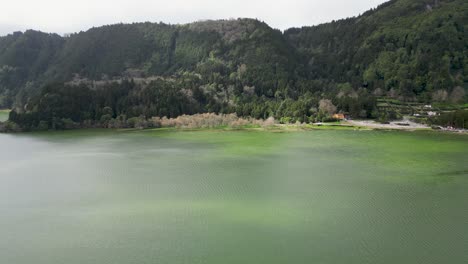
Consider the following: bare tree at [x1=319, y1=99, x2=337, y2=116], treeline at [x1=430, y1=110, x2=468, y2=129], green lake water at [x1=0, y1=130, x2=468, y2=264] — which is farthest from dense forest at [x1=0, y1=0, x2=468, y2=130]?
green lake water at [x1=0, y1=130, x2=468, y2=264]

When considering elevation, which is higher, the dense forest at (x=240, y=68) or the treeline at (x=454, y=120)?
the dense forest at (x=240, y=68)

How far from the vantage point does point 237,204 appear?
1197 inches

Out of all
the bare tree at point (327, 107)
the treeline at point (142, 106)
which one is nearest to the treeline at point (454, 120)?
the treeline at point (142, 106)

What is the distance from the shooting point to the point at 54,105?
87.4 m

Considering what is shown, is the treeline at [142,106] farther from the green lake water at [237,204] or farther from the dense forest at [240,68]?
the green lake water at [237,204]

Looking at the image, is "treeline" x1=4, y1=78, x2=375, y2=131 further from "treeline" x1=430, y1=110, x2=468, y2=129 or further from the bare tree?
"treeline" x1=430, y1=110, x2=468, y2=129

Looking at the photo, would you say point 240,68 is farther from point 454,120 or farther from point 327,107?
point 454,120

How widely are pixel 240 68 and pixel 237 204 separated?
96.6 meters

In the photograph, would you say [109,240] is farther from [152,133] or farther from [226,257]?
[152,133]

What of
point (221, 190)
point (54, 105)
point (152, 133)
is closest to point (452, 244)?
point (221, 190)

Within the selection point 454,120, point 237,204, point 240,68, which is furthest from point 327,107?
point 237,204

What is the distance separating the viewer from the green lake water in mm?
22266

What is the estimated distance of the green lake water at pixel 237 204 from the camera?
22266 mm

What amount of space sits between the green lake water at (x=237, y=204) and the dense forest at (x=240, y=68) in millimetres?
35778
